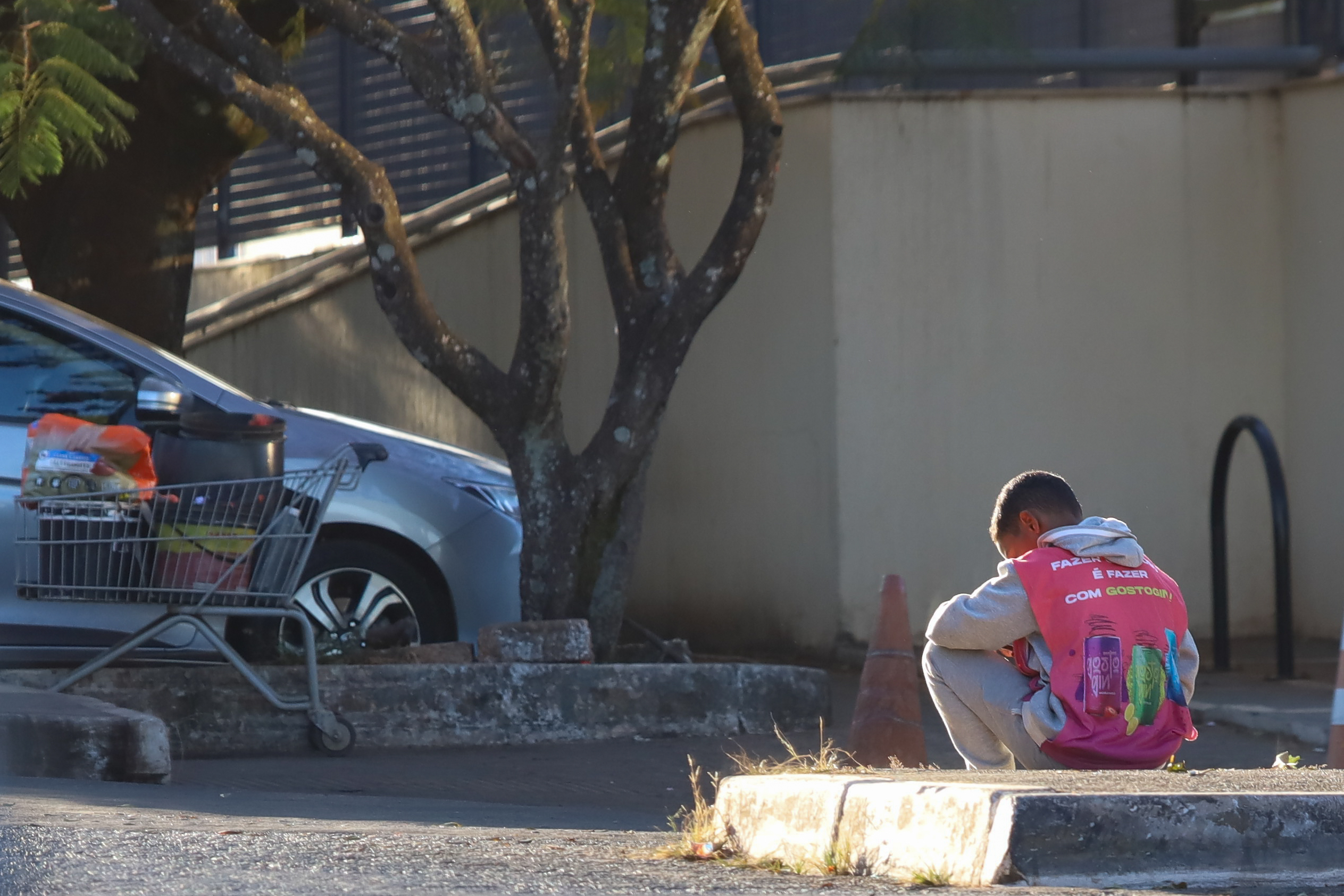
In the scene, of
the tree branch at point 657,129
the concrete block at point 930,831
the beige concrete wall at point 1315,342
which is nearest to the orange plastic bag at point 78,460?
the tree branch at point 657,129

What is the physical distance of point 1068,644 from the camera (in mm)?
3730

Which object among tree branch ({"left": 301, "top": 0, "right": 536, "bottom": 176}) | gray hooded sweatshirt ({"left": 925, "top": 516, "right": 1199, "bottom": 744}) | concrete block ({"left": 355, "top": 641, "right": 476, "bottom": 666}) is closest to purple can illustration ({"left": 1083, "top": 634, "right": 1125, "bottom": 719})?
gray hooded sweatshirt ({"left": 925, "top": 516, "right": 1199, "bottom": 744})

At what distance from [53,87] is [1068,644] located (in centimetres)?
474

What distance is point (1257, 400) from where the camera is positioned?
9266 millimetres

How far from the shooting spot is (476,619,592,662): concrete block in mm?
6402

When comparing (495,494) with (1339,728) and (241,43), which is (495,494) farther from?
(1339,728)

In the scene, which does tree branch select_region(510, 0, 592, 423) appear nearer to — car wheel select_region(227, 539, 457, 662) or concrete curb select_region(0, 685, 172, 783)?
car wheel select_region(227, 539, 457, 662)

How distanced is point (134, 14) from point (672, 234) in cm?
366

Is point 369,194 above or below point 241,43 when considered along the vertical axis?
below

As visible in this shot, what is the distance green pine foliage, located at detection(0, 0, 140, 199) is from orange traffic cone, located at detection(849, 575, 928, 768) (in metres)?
3.54

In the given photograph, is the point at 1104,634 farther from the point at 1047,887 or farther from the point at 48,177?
the point at 48,177

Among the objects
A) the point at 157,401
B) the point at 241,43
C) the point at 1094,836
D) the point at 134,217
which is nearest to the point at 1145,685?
the point at 1094,836

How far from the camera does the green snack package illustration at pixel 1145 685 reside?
373cm

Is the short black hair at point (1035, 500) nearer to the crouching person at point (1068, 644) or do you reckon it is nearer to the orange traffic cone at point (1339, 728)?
the crouching person at point (1068, 644)
